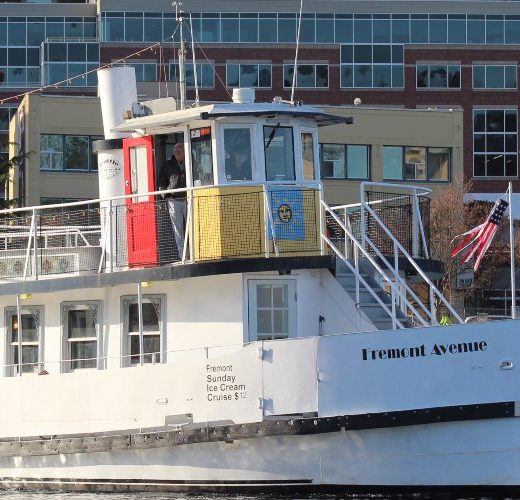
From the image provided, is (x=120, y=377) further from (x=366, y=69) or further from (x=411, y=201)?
(x=366, y=69)

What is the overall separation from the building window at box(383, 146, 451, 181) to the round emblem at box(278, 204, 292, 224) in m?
35.6

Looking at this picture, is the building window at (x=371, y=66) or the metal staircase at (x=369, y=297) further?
the building window at (x=371, y=66)

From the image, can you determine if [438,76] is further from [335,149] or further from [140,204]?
[140,204]

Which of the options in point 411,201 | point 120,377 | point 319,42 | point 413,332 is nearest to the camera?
point 413,332

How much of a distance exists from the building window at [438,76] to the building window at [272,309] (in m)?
49.3

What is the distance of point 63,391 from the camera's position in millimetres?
20188

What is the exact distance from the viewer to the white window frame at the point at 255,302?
765 inches

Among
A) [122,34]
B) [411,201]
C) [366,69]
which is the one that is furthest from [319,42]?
[411,201]

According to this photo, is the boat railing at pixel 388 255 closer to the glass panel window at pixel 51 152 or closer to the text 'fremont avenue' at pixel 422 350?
the text 'fremont avenue' at pixel 422 350

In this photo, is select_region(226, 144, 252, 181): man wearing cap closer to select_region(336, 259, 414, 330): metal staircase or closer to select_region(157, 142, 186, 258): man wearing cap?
select_region(157, 142, 186, 258): man wearing cap

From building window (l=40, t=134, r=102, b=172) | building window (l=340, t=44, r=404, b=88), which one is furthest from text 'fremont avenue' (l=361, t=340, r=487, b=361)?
building window (l=340, t=44, r=404, b=88)

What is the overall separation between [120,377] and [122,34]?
164 ft

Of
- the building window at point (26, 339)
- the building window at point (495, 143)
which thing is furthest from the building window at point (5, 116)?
the building window at point (26, 339)

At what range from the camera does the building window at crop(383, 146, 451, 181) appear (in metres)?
55.2
